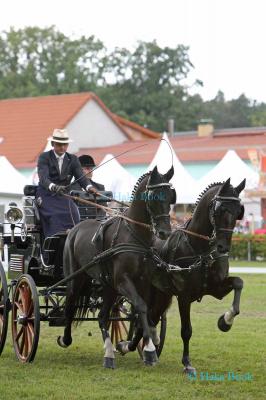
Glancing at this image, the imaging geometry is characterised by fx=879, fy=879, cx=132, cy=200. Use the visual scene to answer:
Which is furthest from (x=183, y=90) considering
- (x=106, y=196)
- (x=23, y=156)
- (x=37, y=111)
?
(x=106, y=196)

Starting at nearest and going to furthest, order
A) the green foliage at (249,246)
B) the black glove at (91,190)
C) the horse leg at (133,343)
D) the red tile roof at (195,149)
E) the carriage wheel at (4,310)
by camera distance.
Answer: the horse leg at (133,343) < the carriage wheel at (4,310) < the black glove at (91,190) < the green foliage at (249,246) < the red tile roof at (195,149)

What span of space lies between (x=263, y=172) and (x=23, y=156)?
18.4 metres

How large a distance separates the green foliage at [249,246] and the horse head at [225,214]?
61.7ft

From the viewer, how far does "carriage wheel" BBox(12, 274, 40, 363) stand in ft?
27.7

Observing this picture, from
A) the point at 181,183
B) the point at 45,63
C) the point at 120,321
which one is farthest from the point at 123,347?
the point at 45,63

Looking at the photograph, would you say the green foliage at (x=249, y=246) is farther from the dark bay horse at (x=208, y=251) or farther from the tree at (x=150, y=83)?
the tree at (x=150, y=83)

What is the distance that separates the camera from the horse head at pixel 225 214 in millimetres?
7613

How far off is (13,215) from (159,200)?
2326 mm

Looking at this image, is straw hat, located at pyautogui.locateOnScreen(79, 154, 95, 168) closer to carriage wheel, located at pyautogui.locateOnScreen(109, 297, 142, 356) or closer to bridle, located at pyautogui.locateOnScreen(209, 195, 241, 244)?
carriage wheel, located at pyautogui.locateOnScreen(109, 297, 142, 356)

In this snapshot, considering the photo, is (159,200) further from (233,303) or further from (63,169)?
(63,169)

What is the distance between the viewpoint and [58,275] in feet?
30.7

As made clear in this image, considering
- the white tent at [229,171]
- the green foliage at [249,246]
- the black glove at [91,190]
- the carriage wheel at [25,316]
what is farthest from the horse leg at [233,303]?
the white tent at [229,171]

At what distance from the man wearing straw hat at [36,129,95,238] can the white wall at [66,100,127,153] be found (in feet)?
128

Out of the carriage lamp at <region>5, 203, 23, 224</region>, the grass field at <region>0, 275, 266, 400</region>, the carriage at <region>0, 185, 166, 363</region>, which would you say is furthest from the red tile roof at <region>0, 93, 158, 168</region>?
the carriage lamp at <region>5, 203, 23, 224</region>
